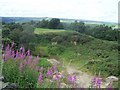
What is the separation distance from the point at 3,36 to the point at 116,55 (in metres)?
3.05

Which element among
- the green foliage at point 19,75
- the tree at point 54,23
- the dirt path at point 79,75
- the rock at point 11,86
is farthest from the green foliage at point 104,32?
the rock at point 11,86

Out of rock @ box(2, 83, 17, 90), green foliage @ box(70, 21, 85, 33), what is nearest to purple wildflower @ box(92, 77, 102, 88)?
rock @ box(2, 83, 17, 90)

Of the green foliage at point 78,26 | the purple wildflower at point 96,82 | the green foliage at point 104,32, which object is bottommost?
the purple wildflower at point 96,82

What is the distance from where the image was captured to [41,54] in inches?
272

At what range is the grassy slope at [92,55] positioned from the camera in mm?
6464

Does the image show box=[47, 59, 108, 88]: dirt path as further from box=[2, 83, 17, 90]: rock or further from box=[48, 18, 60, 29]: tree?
box=[2, 83, 17, 90]: rock

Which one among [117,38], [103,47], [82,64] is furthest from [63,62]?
[117,38]

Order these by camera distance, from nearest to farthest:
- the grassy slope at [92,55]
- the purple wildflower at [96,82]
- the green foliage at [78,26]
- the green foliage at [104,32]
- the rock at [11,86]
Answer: the purple wildflower at [96,82], the rock at [11,86], the grassy slope at [92,55], the green foliage at [104,32], the green foliage at [78,26]

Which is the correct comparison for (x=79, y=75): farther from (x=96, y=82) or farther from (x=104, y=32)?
(x=96, y=82)

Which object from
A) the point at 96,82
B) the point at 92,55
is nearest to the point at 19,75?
the point at 96,82

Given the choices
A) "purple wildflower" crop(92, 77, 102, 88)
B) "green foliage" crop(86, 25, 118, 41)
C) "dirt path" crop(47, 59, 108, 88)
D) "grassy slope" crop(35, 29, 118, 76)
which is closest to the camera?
"purple wildflower" crop(92, 77, 102, 88)

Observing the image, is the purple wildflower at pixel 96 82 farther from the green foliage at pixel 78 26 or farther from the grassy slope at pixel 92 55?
the green foliage at pixel 78 26

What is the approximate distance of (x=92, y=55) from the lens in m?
6.94

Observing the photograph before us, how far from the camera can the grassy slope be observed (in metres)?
6.46
